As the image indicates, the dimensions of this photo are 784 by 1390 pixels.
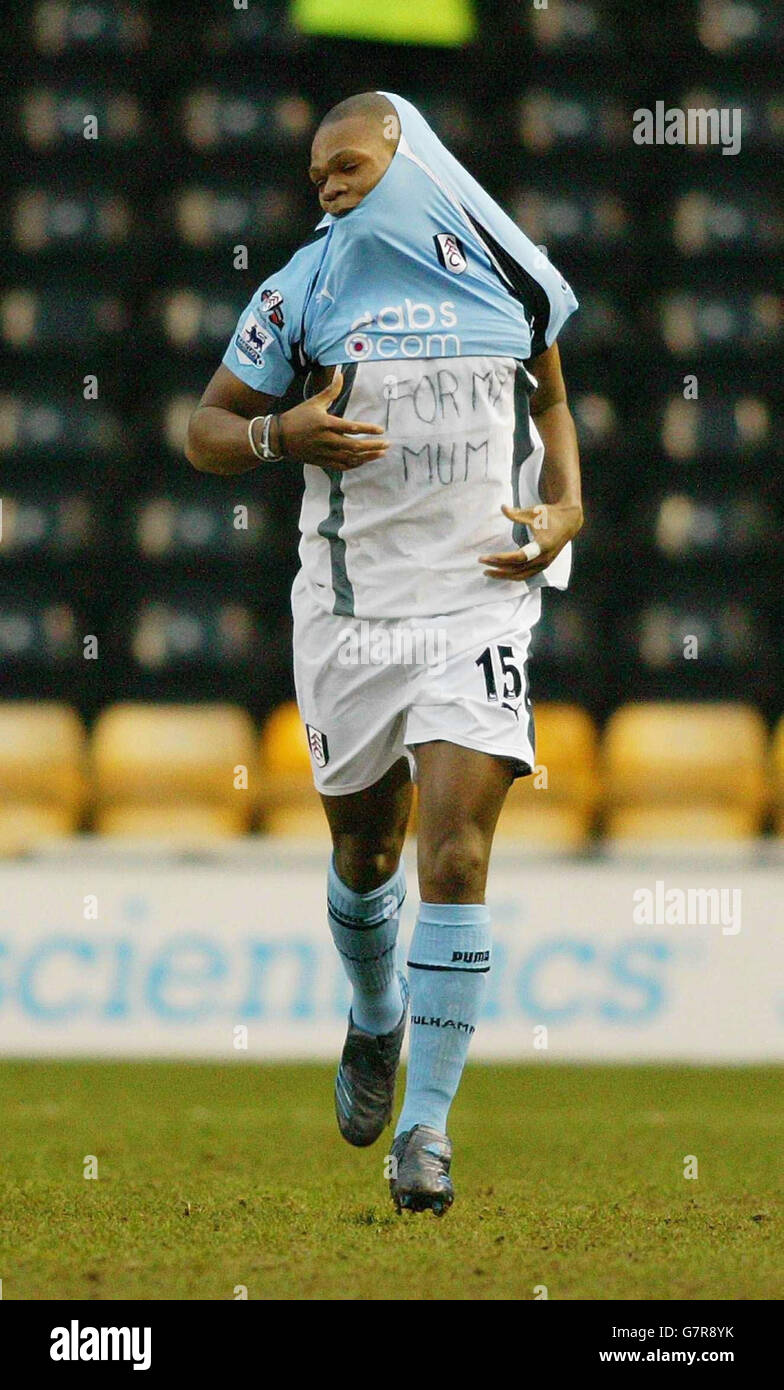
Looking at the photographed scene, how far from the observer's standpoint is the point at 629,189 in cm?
1196

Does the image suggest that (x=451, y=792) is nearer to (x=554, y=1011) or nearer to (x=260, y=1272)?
(x=260, y=1272)

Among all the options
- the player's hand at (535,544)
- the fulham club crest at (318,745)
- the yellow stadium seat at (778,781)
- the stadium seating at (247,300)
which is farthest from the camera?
the stadium seating at (247,300)

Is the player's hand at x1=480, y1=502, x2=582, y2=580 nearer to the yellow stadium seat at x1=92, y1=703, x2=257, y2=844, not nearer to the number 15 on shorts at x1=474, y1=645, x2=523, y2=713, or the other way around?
the number 15 on shorts at x1=474, y1=645, x2=523, y2=713

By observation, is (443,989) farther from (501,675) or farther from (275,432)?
(275,432)

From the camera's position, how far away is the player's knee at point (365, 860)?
14.3 ft

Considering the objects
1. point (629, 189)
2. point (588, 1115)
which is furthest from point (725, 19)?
point (588, 1115)

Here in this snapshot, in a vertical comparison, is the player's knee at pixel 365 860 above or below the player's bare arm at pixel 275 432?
below

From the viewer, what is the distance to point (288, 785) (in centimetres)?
1027

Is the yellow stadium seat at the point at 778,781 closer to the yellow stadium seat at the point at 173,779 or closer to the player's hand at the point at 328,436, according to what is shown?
the yellow stadium seat at the point at 173,779

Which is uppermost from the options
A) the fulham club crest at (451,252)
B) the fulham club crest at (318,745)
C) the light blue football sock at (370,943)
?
the fulham club crest at (451,252)

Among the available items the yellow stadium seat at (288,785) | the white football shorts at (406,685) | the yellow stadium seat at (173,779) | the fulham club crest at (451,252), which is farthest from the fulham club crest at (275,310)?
the yellow stadium seat at (173,779)

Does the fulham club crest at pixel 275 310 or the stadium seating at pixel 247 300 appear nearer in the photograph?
the fulham club crest at pixel 275 310

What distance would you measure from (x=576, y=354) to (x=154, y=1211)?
27.0 feet

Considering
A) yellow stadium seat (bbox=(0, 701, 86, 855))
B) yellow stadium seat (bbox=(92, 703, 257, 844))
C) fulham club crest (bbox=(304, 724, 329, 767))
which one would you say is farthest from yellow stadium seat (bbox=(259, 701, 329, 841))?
fulham club crest (bbox=(304, 724, 329, 767))
